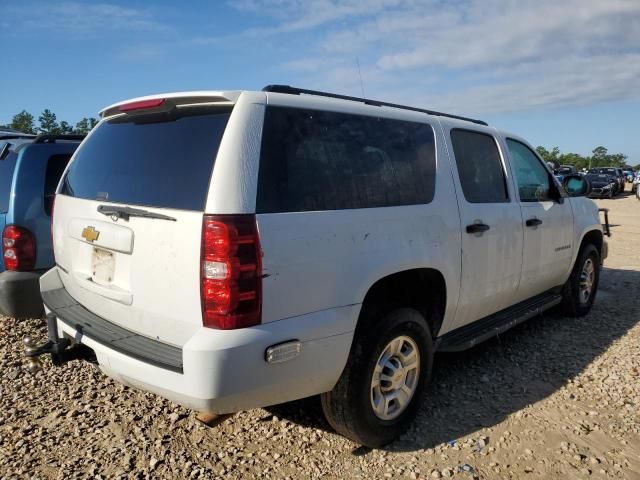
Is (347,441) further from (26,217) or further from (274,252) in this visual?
(26,217)

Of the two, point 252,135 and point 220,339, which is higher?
point 252,135

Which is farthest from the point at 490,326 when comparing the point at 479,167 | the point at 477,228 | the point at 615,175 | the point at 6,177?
the point at 615,175

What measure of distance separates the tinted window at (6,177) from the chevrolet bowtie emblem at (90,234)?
1.65 metres

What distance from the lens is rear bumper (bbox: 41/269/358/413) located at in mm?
2098

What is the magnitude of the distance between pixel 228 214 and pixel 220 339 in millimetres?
539

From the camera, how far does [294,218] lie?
229 cm

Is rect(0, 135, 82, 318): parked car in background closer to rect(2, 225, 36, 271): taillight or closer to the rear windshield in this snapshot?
rect(2, 225, 36, 271): taillight

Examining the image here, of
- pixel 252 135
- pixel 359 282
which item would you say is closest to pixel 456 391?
pixel 359 282

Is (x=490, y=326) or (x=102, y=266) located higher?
(x=102, y=266)

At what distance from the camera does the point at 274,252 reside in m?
2.18

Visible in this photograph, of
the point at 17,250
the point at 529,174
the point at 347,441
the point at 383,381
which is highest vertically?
the point at 529,174

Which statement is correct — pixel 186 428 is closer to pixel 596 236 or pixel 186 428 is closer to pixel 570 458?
pixel 570 458

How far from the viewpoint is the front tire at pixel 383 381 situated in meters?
2.64

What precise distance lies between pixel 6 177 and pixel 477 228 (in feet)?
12.4
